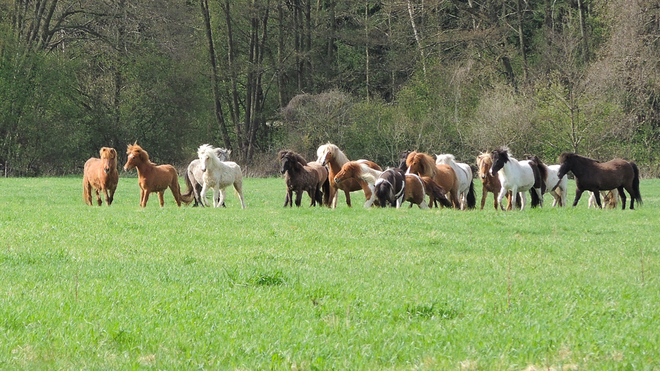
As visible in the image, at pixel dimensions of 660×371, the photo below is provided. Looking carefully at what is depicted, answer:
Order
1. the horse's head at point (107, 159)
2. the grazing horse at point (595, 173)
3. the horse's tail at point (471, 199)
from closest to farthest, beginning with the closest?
1. the horse's head at point (107, 159)
2. the grazing horse at point (595, 173)
3. the horse's tail at point (471, 199)

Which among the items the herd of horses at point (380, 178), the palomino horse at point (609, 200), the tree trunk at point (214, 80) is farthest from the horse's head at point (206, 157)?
the tree trunk at point (214, 80)

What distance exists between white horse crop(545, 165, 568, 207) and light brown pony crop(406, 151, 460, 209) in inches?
104

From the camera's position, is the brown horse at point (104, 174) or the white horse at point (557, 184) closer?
the brown horse at point (104, 174)

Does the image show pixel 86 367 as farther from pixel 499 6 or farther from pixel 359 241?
pixel 499 6

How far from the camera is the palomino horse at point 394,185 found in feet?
58.6

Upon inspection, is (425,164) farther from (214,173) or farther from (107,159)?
(107,159)

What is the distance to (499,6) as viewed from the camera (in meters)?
51.2

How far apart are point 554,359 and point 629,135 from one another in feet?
130

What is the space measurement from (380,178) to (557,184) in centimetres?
664

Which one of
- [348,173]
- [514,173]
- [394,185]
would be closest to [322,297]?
[394,185]

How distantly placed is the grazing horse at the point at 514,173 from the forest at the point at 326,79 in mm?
20728

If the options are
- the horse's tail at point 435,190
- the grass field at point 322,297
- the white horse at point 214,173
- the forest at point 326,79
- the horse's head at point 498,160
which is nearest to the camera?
the grass field at point 322,297

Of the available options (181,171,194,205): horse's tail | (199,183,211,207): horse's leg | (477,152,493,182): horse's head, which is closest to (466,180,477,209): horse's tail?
(477,152,493,182): horse's head

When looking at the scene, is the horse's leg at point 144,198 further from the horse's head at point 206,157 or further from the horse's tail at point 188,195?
the horse's tail at point 188,195
